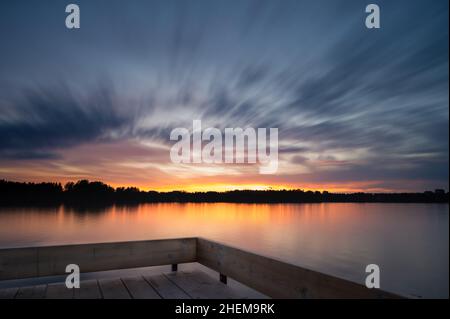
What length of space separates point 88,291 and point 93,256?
0.35 metres

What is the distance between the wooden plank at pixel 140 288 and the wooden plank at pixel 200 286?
0.88ft

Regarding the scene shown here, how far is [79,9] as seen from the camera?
3.77 m

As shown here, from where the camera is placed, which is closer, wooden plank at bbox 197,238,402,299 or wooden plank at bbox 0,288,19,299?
wooden plank at bbox 197,238,402,299

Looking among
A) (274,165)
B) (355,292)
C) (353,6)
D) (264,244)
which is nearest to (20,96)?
(274,165)

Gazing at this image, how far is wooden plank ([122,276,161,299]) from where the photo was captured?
2.46 meters

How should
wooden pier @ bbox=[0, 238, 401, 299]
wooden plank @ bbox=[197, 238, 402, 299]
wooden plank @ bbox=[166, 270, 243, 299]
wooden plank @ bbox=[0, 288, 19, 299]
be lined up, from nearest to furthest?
wooden plank @ bbox=[197, 238, 402, 299] < wooden pier @ bbox=[0, 238, 401, 299] < wooden plank @ bbox=[0, 288, 19, 299] < wooden plank @ bbox=[166, 270, 243, 299]

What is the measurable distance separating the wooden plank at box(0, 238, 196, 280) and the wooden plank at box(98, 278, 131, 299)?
0.13 m

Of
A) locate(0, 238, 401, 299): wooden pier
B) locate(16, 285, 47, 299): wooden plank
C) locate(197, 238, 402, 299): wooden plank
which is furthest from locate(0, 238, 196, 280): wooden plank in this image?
locate(197, 238, 402, 299): wooden plank

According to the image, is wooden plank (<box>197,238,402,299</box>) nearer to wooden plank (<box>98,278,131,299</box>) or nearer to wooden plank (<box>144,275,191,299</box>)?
wooden plank (<box>144,275,191,299</box>)

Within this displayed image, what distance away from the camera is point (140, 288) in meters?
2.64

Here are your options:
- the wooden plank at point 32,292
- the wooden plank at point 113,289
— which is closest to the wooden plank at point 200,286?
the wooden plank at point 113,289

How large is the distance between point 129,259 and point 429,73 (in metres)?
7.98
